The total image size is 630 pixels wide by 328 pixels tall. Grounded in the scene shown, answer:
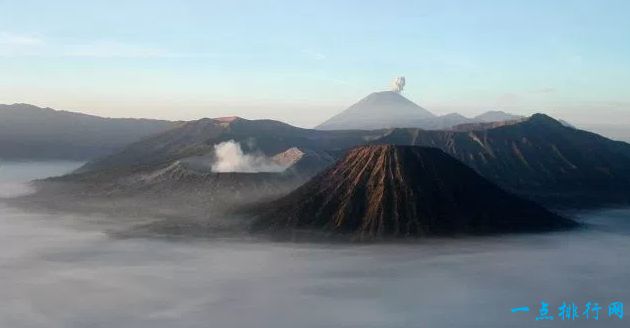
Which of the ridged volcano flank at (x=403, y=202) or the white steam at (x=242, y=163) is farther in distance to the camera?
the white steam at (x=242, y=163)

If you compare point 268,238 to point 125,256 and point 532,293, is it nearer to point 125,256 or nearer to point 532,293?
point 125,256

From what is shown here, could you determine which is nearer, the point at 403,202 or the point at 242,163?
the point at 403,202

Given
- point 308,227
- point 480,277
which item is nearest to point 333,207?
point 308,227

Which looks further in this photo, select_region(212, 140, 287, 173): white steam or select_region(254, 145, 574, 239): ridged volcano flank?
select_region(212, 140, 287, 173): white steam

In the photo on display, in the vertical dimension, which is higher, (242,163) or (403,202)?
(242,163)
